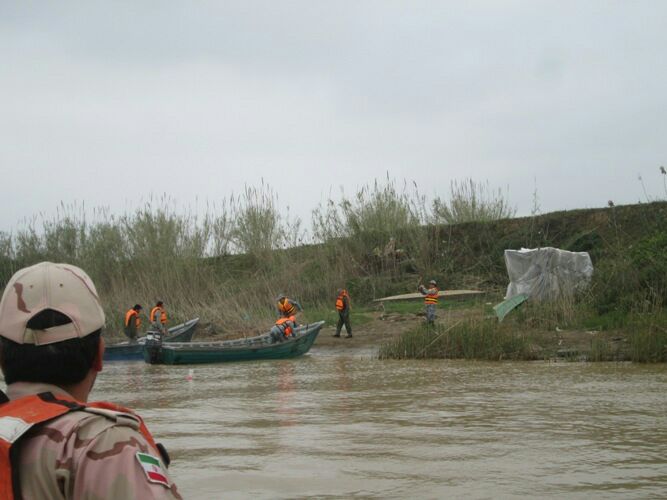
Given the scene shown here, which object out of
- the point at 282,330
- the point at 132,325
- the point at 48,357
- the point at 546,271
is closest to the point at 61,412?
the point at 48,357

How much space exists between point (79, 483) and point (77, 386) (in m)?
0.35

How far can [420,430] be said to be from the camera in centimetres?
1115

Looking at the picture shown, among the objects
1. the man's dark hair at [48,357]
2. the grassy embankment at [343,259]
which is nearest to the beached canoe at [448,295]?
the grassy embankment at [343,259]

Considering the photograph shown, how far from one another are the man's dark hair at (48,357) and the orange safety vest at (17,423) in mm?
117

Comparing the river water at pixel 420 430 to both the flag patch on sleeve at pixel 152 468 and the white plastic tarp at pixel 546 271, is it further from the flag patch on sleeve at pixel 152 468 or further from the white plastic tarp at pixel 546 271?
the white plastic tarp at pixel 546 271

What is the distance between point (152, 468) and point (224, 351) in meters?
21.4

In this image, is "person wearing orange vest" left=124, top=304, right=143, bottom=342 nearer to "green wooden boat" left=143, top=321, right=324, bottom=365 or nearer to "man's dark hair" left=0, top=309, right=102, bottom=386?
"green wooden boat" left=143, top=321, right=324, bottom=365

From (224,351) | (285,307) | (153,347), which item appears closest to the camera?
(224,351)

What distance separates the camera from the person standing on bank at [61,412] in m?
1.91

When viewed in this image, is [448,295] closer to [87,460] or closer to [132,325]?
[132,325]

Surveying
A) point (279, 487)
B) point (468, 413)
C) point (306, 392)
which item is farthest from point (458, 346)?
point (279, 487)

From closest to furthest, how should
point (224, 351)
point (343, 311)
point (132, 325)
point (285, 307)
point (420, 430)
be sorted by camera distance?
1. point (420, 430)
2. point (224, 351)
3. point (285, 307)
4. point (343, 311)
5. point (132, 325)

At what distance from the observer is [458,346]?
2009 cm

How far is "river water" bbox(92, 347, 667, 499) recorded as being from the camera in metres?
8.34
